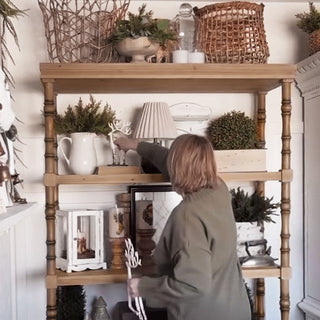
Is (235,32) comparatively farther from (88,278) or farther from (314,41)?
(88,278)

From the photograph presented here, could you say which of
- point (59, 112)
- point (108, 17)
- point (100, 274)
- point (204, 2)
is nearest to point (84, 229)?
point (100, 274)

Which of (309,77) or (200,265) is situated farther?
(309,77)

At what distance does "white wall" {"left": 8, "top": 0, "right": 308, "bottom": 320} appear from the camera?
228 cm

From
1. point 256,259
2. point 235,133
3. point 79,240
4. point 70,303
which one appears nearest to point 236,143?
point 235,133

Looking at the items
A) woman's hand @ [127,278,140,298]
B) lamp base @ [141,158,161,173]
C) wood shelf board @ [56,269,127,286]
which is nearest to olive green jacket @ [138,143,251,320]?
woman's hand @ [127,278,140,298]

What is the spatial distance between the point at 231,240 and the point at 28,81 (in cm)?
126

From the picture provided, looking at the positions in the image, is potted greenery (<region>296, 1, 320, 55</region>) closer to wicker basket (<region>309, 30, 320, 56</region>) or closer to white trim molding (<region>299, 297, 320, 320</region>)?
wicker basket (<region>309, 30, 320, 56</region>)

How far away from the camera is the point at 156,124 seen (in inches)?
82.2

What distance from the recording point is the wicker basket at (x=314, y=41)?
86.6 inches

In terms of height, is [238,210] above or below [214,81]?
below

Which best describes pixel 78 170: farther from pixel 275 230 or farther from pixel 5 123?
pixel 275 230

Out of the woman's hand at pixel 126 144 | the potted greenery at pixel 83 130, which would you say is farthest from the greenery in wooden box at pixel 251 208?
the potted greenery at pixel 83 130

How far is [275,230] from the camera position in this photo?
2.40 meters

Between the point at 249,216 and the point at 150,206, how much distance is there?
433mm
